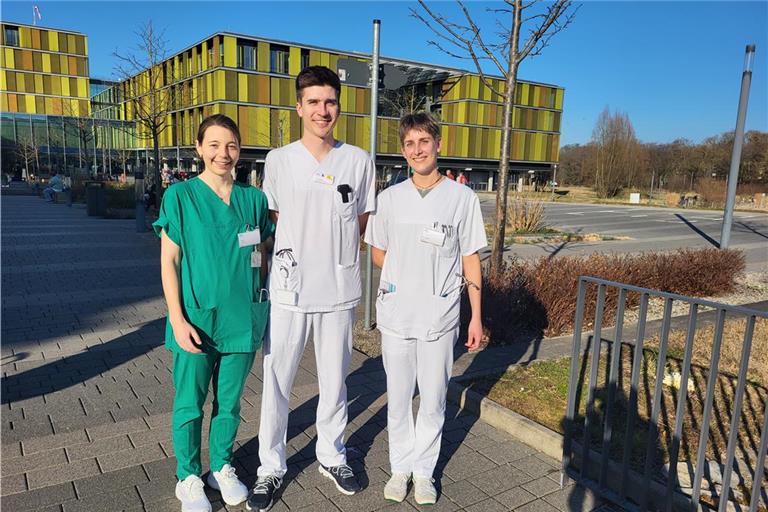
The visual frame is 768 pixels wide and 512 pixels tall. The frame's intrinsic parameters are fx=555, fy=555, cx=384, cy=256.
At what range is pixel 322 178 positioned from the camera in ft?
9.05

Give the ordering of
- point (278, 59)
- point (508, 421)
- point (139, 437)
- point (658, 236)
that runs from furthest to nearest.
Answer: point (278, 59)
point (658, 236)
point (508, 421)
point (139, 437)

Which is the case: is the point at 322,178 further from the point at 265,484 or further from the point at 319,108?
the point at 265,484

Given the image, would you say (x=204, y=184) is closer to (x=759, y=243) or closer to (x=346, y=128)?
(x=759, y=243)

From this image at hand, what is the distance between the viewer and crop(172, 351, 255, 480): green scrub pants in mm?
2736

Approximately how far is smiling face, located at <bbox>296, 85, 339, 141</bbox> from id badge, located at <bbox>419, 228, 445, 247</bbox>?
70 cm

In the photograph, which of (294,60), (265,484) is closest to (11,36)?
(294,60)

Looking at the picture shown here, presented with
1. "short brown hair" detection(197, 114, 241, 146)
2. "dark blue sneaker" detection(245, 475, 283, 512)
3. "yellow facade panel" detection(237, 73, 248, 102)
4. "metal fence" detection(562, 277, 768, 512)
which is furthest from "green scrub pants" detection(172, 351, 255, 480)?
"yellow facade panel" detection(237, 73, 248, 102)

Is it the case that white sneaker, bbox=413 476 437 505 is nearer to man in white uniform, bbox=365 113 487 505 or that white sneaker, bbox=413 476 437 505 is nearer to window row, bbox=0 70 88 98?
man in white uniform, bbox=365 113 487 505

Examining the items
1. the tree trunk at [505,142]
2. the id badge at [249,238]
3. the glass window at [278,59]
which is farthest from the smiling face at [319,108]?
the glass window at [278,59]

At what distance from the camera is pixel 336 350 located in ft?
9.70

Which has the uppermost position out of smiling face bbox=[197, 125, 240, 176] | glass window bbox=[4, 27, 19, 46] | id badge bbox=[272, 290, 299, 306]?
glass window bbox=[4, 27, 19, 46]

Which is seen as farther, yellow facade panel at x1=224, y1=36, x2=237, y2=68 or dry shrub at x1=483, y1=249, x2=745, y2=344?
yellow facade panel at x1=224, y1=36, x2=237, y2=68

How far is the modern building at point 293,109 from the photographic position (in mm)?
43688

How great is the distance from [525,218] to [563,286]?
11.5 meters
